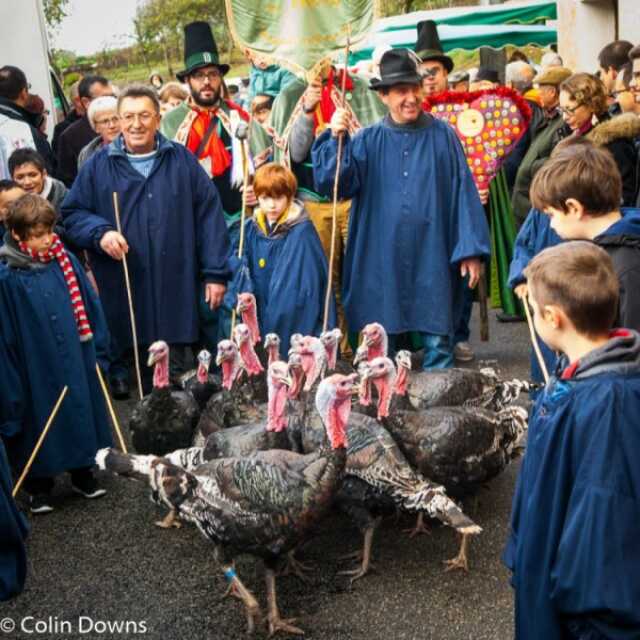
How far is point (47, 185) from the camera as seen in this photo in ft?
23.7

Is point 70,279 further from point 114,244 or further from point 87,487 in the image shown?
point 87,487

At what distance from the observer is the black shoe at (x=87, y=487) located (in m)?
5.89

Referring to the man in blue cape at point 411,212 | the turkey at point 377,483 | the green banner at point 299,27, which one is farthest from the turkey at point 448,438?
the green banner at point 299,27

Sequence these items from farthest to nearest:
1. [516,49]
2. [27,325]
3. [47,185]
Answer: [516,49] → [47,185] → [27,325]

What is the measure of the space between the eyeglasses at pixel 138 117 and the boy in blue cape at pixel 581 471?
4185 mm

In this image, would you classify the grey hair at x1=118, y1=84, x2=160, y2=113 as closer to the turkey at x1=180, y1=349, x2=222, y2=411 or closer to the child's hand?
the child's hand

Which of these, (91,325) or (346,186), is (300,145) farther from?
(91,325)

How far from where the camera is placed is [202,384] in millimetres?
6254

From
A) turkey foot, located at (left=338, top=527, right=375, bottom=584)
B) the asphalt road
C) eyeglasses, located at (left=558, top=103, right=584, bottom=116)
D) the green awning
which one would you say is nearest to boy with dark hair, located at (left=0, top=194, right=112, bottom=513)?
the asphalt road

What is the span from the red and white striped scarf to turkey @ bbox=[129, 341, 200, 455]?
0.43 m

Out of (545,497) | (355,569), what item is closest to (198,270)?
(355,569)

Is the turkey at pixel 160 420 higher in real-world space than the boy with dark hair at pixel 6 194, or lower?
lower

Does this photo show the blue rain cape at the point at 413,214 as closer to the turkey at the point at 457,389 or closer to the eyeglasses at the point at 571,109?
the turkey at the point at 457,389

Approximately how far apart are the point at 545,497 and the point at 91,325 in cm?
369
